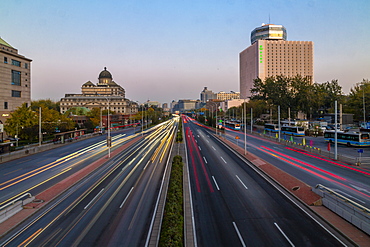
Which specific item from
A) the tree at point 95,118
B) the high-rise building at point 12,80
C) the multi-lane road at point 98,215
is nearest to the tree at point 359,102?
the multi-lane road at point 98,215

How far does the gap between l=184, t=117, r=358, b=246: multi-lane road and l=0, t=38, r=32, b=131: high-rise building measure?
6413 cm

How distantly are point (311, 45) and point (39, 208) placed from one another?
199 meters

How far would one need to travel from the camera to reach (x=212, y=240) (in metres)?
11.4

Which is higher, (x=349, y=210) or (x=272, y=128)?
(x=272, y=128)

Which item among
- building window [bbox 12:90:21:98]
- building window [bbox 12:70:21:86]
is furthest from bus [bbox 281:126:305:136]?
building window [bbox 12:70:21:86]

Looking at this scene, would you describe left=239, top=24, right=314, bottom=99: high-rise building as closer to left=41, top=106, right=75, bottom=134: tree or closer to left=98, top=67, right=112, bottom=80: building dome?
left=98, top=67, right=112, bottom=80: building dome

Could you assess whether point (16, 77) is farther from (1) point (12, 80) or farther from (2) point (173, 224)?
(2) point (173, 224)

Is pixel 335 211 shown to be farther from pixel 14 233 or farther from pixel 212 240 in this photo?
pixel 14 233

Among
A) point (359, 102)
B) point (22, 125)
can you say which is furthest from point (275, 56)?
point (22, 125)

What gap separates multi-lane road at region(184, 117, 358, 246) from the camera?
11406 mm

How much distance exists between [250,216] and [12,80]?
2959 inches

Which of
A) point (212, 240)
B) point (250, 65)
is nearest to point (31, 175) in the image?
point (212, 240)

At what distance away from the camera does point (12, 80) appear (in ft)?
207

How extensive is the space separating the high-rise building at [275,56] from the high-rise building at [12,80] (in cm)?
13637
